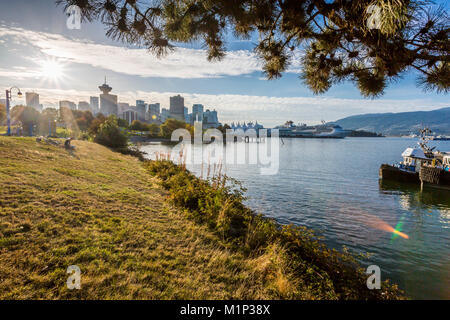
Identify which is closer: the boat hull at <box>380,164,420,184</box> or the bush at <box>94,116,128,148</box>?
the boat hull at <box>380,164,420,184</box>

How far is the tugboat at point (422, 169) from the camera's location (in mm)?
21500

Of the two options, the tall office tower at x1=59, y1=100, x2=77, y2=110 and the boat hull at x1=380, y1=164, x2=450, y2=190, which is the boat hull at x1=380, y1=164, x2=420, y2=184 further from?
the tall office tower at x1=59, y1=100, x2=77, y2=110

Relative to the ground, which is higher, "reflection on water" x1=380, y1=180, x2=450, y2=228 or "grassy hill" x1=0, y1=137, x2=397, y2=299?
"grassy hill" x1=0, y1=137, x2=397, y2=299

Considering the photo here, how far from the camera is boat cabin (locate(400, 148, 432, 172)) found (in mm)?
25450

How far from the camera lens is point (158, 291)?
11.6 feet

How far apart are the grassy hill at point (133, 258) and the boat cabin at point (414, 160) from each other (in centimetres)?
2864

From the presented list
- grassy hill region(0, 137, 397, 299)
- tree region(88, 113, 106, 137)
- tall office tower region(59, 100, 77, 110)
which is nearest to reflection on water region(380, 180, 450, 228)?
grassy hill region(0, 137, 397, 299)

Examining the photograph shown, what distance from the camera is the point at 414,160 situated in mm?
26422

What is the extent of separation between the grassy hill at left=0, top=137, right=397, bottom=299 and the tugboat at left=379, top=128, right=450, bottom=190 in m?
24.4

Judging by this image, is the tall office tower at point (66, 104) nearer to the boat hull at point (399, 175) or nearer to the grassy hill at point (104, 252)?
the grassy hill at point (104, 252)

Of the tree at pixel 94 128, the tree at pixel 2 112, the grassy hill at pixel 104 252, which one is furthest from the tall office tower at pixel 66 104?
the grassy hill at pixel 104 252

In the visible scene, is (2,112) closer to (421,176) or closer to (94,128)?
(94,128)

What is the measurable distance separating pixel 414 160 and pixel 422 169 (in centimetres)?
493
